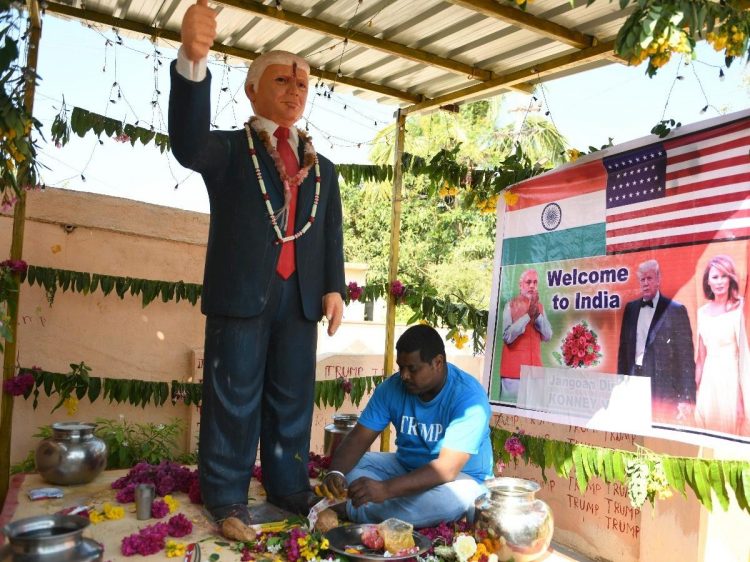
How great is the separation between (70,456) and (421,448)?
5.99 feet

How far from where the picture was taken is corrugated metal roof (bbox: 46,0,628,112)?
3605 mm

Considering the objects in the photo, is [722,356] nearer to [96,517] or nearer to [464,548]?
[464,548]

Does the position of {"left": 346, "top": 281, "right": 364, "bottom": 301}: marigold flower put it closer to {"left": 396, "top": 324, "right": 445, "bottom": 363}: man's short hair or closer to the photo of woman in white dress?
{"left": 396, "top": 324, "right": 445, "bottom": 363}: man's short hair

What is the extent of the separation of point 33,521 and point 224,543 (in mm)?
852

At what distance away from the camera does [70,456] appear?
142 inches

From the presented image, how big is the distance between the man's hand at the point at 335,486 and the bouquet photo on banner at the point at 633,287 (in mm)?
1487

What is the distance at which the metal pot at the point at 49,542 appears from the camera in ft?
6.72

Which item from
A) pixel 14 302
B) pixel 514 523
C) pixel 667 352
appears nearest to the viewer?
pixel 514 523

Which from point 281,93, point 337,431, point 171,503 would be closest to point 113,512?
→ point 171,503

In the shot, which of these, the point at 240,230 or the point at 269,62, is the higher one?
the point at 269,62

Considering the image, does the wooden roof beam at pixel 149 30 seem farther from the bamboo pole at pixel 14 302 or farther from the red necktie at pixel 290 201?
the red necktie at pixel 290 201

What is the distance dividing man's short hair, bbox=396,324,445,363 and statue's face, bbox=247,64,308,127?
1.16 m

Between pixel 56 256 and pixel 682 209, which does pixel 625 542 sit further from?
pixel 56 256

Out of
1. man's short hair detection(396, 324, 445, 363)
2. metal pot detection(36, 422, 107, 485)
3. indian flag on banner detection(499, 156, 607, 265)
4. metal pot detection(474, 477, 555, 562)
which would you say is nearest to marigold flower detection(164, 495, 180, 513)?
metal pot detection(36, 422, 107, 485)
